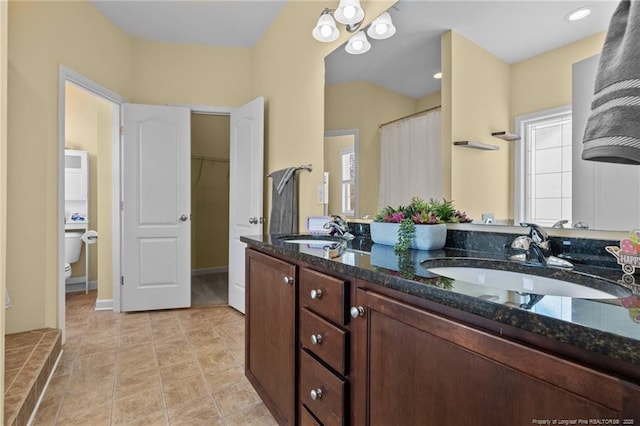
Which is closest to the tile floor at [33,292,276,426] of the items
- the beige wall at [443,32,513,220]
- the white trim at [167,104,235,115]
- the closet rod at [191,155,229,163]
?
the beige wall at [443,32,513,220]

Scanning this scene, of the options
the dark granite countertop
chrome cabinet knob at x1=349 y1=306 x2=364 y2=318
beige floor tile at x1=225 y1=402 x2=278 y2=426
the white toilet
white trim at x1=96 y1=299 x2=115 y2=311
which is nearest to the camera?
the dark granite countertop

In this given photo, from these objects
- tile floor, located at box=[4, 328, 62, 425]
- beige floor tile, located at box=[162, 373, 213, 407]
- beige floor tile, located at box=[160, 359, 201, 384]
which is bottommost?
beige floor tile, located at box=[162, 373, 213, 407]

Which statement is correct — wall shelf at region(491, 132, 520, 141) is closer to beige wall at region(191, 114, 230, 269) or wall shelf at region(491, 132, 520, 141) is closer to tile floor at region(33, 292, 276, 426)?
tile floor at region(33, 292, 276, 426)

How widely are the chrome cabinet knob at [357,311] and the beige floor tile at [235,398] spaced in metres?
1.15

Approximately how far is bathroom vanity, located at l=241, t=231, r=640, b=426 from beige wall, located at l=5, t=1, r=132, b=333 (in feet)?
6.49

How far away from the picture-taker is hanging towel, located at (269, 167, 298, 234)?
2532mm

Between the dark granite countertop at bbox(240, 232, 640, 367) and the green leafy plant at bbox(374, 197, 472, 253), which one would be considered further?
the green leafy plant at bbox(374, 197, 472, 253)

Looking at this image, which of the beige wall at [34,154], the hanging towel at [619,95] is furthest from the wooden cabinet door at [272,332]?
the beige wall at [34,154]

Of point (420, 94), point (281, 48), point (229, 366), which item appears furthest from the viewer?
point (281, 48)

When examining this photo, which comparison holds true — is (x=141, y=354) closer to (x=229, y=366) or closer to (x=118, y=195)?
(x=229, y=366)

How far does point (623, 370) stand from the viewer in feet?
1.43

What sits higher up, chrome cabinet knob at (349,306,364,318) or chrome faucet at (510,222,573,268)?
chrome faucet at (510,222,573,268)

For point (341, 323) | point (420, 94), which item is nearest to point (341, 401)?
point (341, 323)

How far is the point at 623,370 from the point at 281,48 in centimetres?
299
